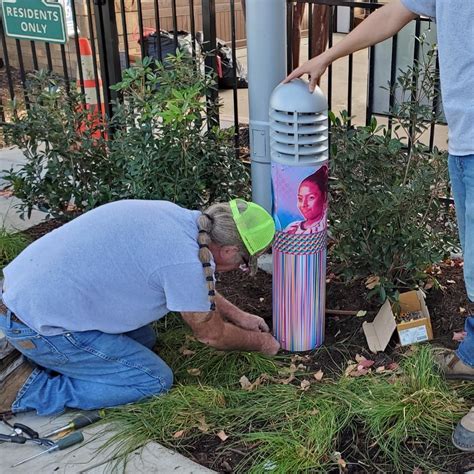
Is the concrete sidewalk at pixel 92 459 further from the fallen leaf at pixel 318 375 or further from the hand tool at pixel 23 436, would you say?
the fallen leaf at pixel 318 375

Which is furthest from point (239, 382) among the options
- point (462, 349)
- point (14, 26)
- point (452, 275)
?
point (14, 26)

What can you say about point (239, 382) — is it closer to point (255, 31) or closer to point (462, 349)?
point (462, 349)

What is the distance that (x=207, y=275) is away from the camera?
8.55 ft

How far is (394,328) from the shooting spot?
Answer: 10.00 ft

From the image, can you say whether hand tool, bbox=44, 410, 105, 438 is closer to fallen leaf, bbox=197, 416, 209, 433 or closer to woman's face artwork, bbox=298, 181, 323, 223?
fallen leaf, bbox=197, 416, 209, 433

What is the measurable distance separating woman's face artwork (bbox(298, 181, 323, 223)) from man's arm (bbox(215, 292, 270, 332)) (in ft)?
1.76

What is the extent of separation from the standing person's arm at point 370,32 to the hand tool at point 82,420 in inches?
59.9

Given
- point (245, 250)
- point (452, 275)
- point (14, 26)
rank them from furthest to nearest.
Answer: point (14, 26), point (452, 275), point (245, 250)

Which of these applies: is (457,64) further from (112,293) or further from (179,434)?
(179,434)

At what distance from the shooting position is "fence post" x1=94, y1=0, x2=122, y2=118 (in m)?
4.54

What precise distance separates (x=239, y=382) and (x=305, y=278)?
519 mm

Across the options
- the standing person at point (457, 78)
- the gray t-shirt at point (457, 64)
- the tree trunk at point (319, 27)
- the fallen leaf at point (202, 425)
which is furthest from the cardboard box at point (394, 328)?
the tree trunk at point (319, 27)

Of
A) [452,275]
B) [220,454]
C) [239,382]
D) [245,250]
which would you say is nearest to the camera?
[220,454]

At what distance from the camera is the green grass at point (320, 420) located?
246cm
